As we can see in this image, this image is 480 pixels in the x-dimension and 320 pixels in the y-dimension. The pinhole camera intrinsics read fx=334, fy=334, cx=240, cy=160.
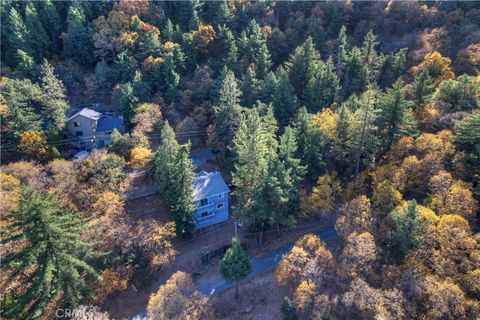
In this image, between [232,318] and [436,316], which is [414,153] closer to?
[436,316]

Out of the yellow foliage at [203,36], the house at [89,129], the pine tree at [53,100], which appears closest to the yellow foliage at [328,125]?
the yellow foliage at [203,36]

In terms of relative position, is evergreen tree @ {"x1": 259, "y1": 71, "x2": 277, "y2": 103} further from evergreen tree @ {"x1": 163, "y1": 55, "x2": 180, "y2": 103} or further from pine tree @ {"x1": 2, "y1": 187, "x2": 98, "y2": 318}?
pine tree @ {"x1": 2, "y1": 187, "x2": 98, "y2": 318}

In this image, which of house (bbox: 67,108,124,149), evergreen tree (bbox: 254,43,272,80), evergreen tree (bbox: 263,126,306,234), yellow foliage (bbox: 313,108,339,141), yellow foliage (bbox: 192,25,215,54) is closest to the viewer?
evergreen tree (bbox: 263,126,306,234)

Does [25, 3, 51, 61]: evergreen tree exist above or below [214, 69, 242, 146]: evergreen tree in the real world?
above

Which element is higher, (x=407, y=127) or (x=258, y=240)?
(x=407, y=127)

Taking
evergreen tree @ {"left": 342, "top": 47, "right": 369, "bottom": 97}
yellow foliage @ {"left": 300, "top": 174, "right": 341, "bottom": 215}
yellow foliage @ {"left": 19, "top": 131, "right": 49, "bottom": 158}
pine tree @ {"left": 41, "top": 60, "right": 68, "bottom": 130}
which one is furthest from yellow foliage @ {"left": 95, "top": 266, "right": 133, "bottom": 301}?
evergreen tree @ {"left": 342, "top": 47, "right": 369, "bottom": 97}

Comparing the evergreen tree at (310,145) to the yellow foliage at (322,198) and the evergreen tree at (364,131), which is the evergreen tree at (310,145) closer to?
the yellow foliage at (322,198)

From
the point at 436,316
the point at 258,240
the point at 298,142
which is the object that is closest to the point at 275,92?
the point at 298,142
